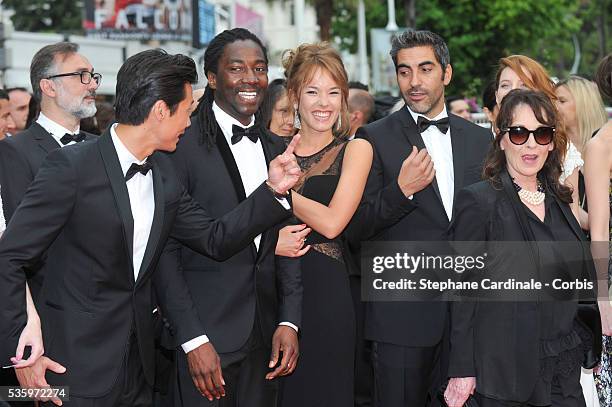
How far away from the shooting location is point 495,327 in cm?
451

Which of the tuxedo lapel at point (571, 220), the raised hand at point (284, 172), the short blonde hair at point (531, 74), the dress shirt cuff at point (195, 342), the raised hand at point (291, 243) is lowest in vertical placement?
the dress shirt cuff at point (195, 342)

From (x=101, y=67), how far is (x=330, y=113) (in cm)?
2523

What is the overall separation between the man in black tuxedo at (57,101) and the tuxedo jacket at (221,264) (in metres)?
1.58

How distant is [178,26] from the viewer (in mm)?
40344

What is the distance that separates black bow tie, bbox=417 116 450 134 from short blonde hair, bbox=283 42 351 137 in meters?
0.49

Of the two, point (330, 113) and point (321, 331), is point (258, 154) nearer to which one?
point (330, 113)

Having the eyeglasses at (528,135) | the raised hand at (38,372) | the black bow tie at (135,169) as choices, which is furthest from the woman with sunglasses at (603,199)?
the raised hand at (38,372)

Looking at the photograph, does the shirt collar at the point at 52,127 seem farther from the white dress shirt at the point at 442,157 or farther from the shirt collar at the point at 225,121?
the white dress shirt at the point at 442,157

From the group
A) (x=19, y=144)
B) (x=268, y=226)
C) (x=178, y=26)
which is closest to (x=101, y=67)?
(x=178, y=26)

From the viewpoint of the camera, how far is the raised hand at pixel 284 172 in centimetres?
429

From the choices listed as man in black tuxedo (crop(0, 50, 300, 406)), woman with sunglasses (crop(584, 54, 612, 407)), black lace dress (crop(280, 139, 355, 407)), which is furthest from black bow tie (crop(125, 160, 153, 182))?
woman with sunglasses (crop(584, 54, 612, 407))

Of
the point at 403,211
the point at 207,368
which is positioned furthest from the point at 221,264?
the point at 403,211

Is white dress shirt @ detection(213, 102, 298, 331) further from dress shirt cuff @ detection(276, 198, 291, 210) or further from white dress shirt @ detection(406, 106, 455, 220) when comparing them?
white dress shirt @ detection(406, 106, 455, 220)

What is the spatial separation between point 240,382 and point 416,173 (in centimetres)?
151
